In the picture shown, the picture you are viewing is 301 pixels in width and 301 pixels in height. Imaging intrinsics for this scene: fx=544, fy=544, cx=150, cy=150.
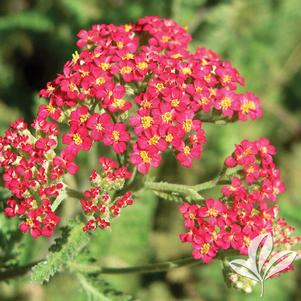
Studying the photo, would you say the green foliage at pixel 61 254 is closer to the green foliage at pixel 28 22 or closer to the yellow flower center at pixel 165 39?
the yellow flower center at pixel 165 39

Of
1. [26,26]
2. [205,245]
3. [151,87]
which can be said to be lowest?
[205,245]

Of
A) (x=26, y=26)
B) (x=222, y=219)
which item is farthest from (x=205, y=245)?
(x=26, y=26)

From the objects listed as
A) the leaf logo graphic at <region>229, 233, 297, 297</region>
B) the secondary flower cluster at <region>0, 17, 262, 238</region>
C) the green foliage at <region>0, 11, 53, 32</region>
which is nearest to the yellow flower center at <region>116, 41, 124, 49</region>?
the secondary flower cluster at <region>0, 17, 262, 238</region>

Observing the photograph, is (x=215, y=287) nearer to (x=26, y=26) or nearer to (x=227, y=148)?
(x=227, y=148)

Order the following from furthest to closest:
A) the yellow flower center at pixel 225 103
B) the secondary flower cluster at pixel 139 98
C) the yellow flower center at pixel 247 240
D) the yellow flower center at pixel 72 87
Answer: the yellow flower center at pixel 225 103
the yellow flower center at pixel 72 87
the secondary flower cluster at pixel 139 98
the yellow flower center at pixel 247 240

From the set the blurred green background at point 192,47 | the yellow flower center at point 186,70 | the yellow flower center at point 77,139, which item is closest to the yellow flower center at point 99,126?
the yellow flower center at point 77,139
